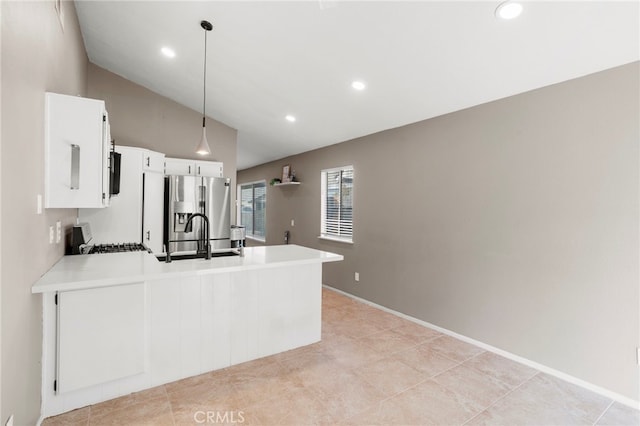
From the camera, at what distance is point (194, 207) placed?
443 cm

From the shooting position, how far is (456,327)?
332cm

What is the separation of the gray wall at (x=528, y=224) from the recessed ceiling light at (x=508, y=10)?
96 centimetres

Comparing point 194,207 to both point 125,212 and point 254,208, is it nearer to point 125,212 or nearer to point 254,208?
point 125,212

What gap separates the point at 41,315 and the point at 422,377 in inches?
107

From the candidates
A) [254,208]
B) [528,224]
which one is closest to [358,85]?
[528,224]

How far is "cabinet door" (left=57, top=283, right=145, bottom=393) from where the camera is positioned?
6.17 feet

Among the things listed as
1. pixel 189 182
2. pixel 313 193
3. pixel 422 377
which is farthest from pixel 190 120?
pixel 422 377

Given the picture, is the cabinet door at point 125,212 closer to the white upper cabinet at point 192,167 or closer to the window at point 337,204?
the white upper cabinet at point 192,167

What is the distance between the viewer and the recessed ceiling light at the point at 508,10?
6.33ft

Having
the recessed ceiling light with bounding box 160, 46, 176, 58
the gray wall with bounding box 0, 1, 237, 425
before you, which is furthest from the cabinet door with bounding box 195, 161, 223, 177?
the gray wall with bounding box 0, 1, 237, 425

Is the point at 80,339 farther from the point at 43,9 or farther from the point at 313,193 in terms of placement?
the point at 313,193

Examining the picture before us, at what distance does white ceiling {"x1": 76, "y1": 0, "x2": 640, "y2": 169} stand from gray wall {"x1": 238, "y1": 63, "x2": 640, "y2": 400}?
29cm

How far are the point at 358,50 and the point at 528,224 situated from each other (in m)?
2.18

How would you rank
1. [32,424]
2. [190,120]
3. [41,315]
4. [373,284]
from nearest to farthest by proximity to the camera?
[32,424] → [41,315] → [373,284] → [190,120]
